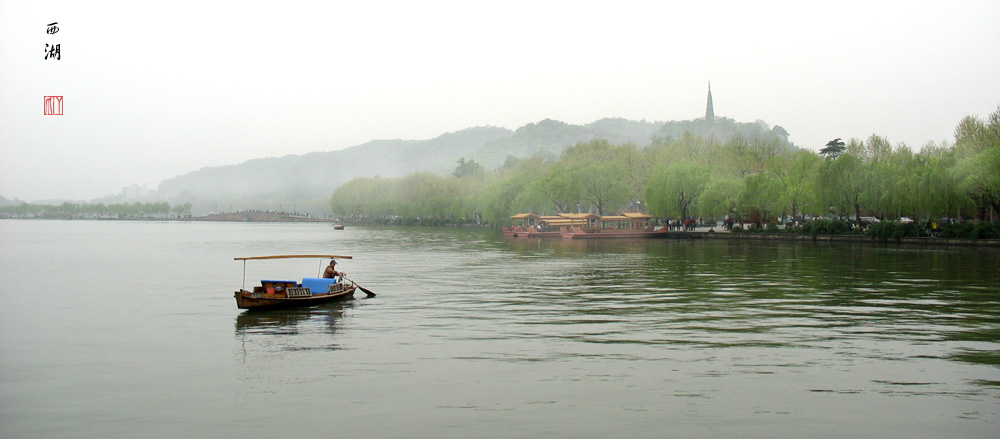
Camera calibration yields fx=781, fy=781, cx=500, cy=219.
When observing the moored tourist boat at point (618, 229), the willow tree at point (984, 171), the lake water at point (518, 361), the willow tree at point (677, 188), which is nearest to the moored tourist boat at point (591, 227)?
the moored tourist boat at point (618, 229)

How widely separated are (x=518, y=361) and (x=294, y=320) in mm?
10103

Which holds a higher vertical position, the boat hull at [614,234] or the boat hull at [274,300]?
the boat hull at [614,234]

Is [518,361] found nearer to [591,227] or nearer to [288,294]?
[288,294]

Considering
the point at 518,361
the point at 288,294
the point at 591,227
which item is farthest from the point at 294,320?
the point at 591,227

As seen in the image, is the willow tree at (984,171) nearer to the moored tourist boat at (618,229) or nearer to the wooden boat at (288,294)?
the moored tourist boat at (618,229)

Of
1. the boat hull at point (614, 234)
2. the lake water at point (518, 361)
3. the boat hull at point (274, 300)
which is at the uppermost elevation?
the boat hull at point (614, 234)

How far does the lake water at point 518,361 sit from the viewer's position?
13586 mm

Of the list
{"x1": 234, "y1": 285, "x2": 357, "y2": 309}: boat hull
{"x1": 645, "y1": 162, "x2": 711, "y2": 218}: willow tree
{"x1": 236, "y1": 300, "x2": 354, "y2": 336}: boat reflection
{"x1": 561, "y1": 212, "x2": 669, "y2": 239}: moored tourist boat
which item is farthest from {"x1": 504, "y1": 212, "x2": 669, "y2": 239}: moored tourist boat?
{"x1": 236, "y1": 300, "x2": 354, "y2": 336}: boat reflection

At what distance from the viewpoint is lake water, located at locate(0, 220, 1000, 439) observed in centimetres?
1359

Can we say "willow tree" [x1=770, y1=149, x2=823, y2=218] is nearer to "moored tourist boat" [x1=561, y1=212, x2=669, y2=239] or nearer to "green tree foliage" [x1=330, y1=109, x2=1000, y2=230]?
"green tree foliage" [x1=330, y1=109, x2=1000, y2=230]

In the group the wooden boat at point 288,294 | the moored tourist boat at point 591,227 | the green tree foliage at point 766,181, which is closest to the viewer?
the wooden boat at point 288,294

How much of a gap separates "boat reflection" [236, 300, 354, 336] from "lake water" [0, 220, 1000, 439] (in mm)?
160

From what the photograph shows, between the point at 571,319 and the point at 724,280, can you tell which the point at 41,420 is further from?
the point at 724,280

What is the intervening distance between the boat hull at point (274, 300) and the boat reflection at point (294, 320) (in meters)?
0.21
